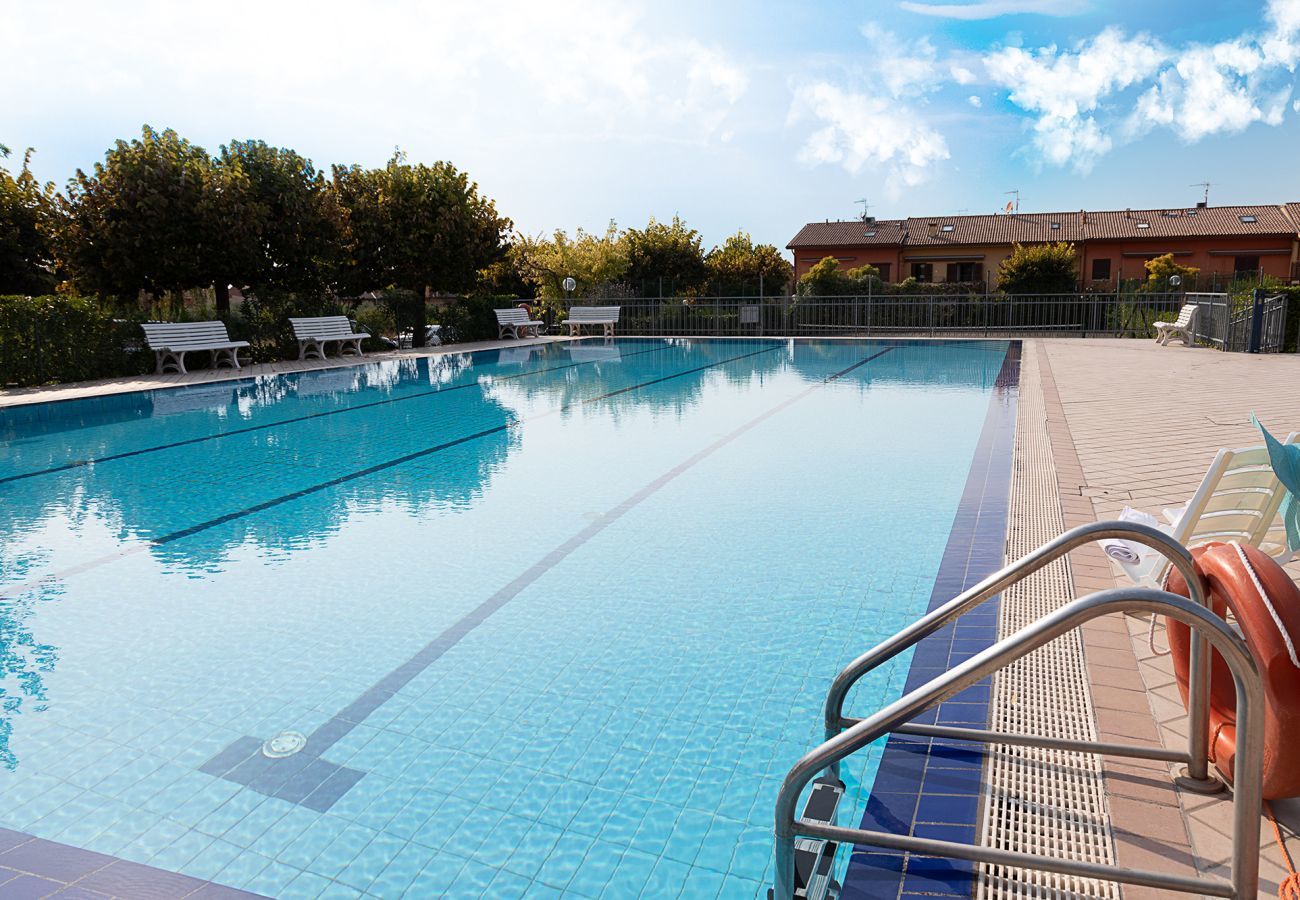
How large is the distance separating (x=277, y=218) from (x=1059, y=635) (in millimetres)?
18246

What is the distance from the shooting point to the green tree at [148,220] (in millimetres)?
14383

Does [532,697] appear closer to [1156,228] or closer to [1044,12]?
[1044,12]

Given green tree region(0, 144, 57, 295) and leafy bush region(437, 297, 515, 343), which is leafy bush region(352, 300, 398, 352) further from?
green tree region(0, 144, 57, 295)

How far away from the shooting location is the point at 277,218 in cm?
1680

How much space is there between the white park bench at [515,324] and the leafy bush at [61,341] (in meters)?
10.1

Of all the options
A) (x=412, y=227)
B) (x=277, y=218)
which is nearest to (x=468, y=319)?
(x=412, y=227)

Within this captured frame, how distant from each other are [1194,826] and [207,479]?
748 centimetres

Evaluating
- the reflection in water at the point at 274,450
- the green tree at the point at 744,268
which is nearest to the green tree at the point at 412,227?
the reflection in water at the point at 274,450

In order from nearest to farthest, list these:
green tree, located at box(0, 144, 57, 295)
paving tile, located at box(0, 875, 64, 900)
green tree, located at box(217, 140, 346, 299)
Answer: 1. paving tile, located at box(0, 875, 64, 900)
2. green tree, located at box(217, 140, 346, 299)
3. green tree, located at box(0, 144, 57, 295)

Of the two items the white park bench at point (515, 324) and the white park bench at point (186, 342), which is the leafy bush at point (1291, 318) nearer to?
the white park bench at point (515, 324)

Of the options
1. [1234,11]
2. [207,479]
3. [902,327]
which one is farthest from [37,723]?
[1234,11]

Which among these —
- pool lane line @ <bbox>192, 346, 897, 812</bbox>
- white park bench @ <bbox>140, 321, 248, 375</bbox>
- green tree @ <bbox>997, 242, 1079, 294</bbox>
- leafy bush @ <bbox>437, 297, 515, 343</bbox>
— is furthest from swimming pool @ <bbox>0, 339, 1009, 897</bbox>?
green tree @ <bbox>997, 242, 1079, 294</bbox>

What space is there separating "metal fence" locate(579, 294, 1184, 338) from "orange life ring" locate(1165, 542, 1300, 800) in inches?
860

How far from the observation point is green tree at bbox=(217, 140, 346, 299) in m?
15.7
